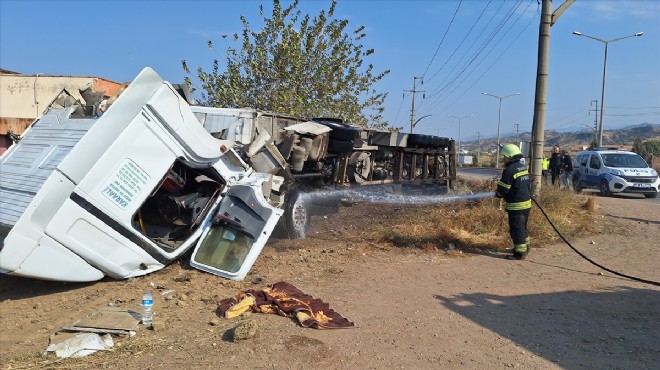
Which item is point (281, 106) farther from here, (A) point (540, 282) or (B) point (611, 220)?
(A) point (540, 282)

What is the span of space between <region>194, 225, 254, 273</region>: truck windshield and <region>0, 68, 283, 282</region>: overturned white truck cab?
1 centimetres

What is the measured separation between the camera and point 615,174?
18.4m

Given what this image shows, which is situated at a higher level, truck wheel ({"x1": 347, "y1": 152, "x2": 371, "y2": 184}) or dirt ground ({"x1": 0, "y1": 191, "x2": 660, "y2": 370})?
truck wheel ({"x1": 347, "y1": 152, "x2": 371, "y2": 184})

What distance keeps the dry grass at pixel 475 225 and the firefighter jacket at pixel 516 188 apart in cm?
94

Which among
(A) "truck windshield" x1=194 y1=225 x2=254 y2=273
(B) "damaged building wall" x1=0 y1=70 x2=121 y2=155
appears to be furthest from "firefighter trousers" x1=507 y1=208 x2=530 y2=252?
(B) "damaged building wall" x1=0 y1=70 x2=121 y2=155

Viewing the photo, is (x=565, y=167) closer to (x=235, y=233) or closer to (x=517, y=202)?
(x=517, y=202)

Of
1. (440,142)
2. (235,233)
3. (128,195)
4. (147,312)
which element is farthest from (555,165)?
(147,312)

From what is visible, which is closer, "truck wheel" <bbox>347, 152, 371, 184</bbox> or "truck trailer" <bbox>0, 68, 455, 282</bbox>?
"truck trailer" <bbox>0, 68, 455, 282</bbox>

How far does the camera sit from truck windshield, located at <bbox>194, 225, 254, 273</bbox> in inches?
250

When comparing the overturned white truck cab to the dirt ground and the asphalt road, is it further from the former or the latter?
the asphalt road

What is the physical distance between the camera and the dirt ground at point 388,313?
4.18m

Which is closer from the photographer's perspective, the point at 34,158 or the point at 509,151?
the point at 34,158

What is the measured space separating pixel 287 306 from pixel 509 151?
4277mm

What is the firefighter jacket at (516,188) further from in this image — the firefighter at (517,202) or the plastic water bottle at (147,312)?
the plastic water bottle at (147,312)
